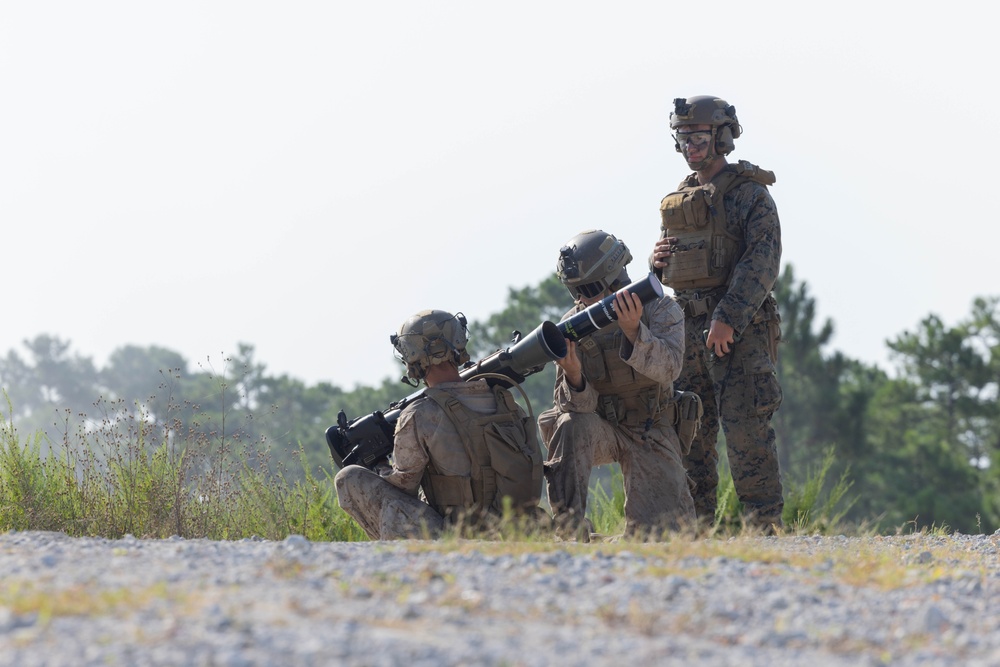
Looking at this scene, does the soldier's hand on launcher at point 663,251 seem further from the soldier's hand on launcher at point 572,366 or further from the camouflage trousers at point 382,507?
the camouflage trousers at point 382,507

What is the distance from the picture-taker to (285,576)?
5.08 m

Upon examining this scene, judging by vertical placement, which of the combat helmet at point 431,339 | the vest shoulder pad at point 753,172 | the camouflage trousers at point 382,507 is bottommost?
the camouflage trousers at point 382,507

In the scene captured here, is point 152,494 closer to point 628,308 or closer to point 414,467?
point 414,467

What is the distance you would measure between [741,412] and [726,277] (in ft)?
2.71

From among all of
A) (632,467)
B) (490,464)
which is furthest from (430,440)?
(632,467)

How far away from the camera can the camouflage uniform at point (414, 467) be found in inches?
289

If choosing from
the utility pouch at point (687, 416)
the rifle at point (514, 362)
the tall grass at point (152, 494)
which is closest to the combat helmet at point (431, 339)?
the rifle at point (514, 362)

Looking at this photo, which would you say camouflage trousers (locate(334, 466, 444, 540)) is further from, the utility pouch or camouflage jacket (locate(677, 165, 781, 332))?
camouflage jacket (locate(677, 165, 781, 332))

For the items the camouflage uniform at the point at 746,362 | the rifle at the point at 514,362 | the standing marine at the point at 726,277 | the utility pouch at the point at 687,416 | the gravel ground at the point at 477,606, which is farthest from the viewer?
the standing marine at the point at 726,277

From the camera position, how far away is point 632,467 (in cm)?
805

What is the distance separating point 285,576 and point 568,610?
1.03m

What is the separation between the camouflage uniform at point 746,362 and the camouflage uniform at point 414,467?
175 centimetres

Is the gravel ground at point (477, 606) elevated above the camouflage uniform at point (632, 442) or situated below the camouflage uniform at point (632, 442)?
below

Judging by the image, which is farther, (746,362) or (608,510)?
(608,510)
